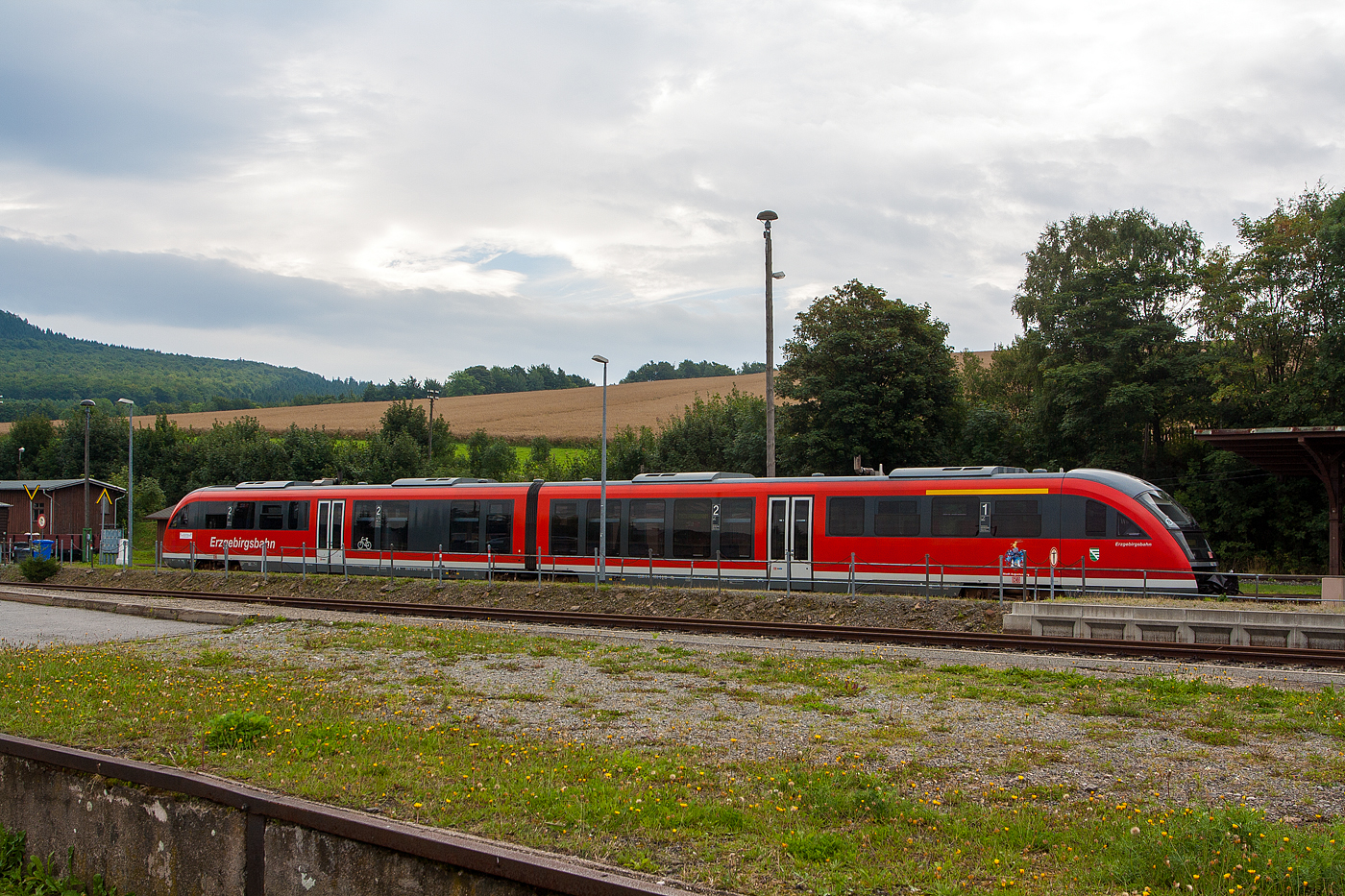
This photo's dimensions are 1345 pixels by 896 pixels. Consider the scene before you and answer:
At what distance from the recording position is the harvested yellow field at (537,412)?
3029 inches

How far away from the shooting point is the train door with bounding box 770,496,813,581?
23.4m

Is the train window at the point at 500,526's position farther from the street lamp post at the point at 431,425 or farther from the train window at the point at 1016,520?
the street lamp post at the point at 431,425

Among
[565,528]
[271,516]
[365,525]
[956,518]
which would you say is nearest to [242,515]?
[271,516]

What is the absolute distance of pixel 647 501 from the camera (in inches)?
1013

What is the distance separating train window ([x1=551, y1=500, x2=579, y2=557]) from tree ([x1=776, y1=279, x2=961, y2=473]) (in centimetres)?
1614

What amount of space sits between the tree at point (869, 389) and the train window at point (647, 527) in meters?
16.0

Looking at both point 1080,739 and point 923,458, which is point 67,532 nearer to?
point 923,458

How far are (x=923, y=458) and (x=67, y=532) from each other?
142 ft

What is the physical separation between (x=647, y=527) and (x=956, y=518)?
807cm

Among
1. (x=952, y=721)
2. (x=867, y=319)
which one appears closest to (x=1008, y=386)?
(x=867, y=319)

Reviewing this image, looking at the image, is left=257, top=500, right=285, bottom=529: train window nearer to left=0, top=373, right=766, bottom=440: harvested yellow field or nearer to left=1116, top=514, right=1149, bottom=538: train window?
left=1116, top=514, right=1149, bottom=538: train window

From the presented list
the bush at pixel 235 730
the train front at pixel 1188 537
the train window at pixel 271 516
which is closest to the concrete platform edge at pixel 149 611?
the train window at pixel 271 516

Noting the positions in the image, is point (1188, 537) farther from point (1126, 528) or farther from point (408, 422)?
point (408, 422)

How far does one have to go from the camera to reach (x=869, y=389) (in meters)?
40.1
